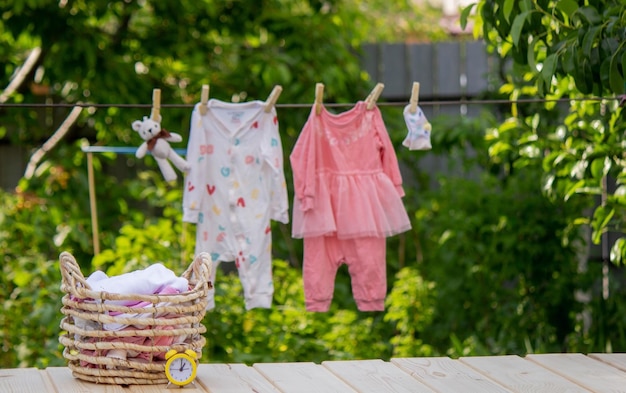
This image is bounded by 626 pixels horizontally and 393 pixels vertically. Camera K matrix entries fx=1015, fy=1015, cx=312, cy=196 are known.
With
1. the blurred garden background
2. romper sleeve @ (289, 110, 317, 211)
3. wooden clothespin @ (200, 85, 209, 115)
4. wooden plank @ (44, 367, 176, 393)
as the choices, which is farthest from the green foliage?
wooden plank @ (44, 367, 176, 393)

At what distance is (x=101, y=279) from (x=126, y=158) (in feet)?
9.03

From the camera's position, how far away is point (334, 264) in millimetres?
3449

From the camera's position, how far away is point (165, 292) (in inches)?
99.8

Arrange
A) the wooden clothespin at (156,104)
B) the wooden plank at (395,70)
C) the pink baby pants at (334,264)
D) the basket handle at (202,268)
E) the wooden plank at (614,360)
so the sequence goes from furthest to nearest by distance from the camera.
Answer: the wooden plank at (395,70) → the pink baby pants at (334,264) → the wooden clothespin at (156,104) → the wooden plank at (614,360) → the basket handle at (202,268)

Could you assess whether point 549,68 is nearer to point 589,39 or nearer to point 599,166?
point 589,39

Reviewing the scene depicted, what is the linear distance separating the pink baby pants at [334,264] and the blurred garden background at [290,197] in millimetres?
547

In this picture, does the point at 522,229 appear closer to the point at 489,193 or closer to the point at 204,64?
the point at 489,193

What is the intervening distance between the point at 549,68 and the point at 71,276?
4.77 feet

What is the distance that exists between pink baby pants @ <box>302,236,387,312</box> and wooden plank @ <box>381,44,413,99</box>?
7.07 feet

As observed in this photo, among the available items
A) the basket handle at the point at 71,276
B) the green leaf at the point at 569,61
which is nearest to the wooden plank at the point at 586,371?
the green leaf at the point at 569,61

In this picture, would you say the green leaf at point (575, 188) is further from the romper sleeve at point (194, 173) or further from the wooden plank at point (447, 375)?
the romper sleeve at point (194, 173)

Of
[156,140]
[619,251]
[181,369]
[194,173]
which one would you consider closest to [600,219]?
[619,251]

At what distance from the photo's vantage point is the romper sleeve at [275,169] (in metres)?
3.30

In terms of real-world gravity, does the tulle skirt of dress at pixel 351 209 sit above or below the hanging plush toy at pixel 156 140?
below
